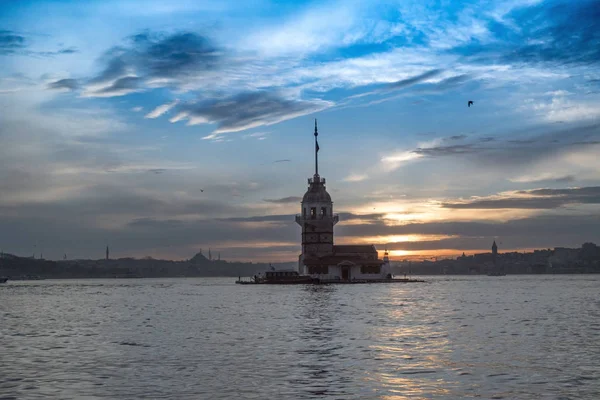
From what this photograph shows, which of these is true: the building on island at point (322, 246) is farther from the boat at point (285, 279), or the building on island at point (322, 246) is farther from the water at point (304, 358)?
the water at point (304, 358)

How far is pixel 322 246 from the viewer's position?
17425 cm

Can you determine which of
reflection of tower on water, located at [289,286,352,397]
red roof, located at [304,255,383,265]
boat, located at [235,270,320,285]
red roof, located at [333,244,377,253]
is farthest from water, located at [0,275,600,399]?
red roof, located at [333,244,377,253]

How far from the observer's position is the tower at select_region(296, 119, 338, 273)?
571 feet

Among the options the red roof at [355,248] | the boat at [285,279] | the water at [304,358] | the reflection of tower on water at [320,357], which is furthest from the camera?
the red roof at [355,248]

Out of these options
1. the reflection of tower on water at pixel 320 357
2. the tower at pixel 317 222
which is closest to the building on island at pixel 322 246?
the tower at pixel 317 222

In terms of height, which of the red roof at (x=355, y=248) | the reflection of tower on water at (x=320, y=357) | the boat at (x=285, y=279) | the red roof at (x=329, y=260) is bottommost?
the reflection of tower on water at (x=320, y=357)

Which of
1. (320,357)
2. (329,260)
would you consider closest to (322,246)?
(329,260)

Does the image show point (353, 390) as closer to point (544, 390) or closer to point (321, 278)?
point (544, 390)

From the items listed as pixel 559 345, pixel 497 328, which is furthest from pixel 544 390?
pixel 497 328

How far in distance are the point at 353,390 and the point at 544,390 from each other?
723 centimetres

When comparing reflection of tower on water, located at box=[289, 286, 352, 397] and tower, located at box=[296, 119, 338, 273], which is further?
tower, located at box=[296, 119, 338, 273]

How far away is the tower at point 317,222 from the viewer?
174125 millimetres

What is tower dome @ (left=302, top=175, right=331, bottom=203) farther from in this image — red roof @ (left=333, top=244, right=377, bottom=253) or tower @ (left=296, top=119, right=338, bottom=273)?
red roof @ (left=333, top=244, right=377, bottom=253)

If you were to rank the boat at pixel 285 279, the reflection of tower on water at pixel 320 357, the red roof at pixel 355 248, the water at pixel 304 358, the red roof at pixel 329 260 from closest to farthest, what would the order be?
the water at pixel 304 358, the reflection of tower on water at pixel 320 357, the boat at pixel 285 279, the red roof at pixel 329 260, the red roof at pixel 355 248
